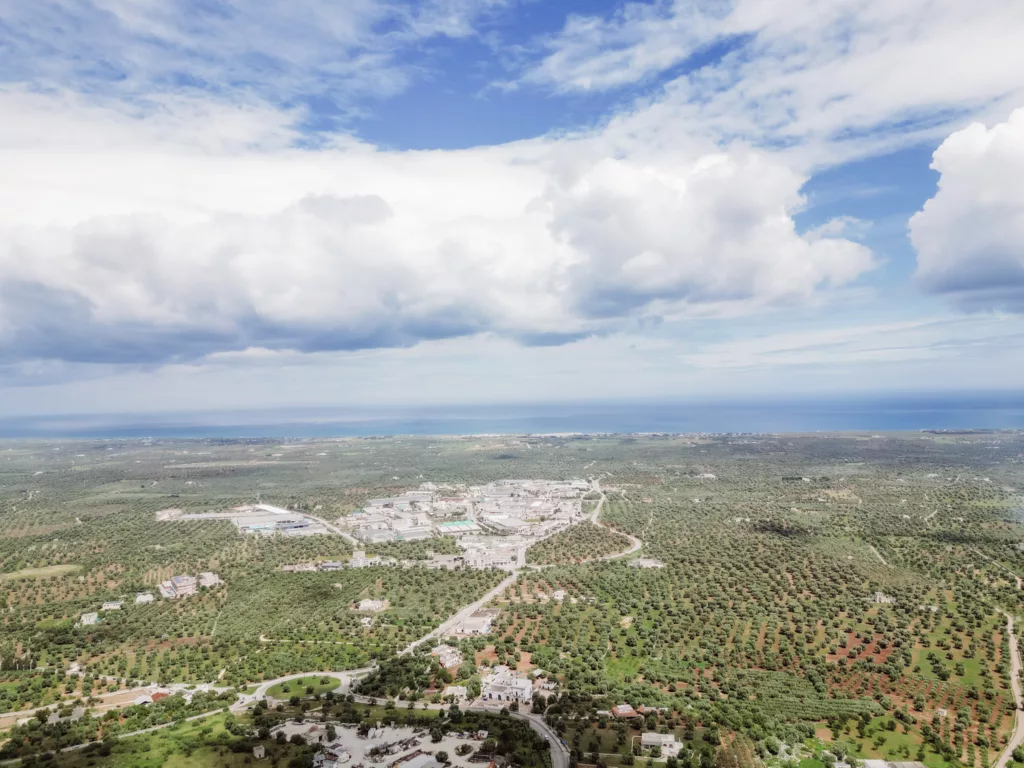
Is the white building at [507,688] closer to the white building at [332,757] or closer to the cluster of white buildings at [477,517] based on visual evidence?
the white building at [332,757]

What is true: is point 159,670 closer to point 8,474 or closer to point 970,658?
point 970,658

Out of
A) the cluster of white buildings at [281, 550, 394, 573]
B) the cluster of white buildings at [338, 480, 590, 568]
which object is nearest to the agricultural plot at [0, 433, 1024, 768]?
the cluster of white buildings at [281, 550, 394, 573]

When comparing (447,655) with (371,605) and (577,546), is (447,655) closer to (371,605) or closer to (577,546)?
(371,605)

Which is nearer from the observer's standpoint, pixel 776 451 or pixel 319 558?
pixel 319 558

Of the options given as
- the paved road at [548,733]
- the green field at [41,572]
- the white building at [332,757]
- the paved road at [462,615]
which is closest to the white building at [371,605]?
the paved road at [462,615]

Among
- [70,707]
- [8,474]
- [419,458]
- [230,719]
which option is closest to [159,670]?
[70,707]

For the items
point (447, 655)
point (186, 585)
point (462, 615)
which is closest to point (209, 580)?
point (186, 585)
